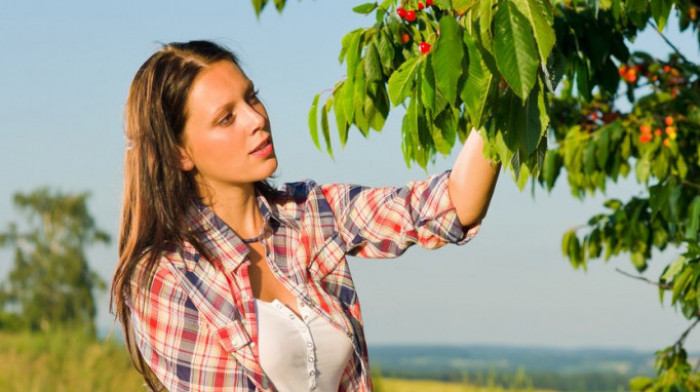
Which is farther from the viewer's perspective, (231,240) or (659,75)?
(659,75)

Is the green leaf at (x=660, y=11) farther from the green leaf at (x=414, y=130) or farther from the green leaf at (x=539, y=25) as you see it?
the green leaf at (x=539, y=25)

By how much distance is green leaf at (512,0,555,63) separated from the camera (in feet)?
3.86

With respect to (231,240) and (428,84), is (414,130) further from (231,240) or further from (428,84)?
(231,240)

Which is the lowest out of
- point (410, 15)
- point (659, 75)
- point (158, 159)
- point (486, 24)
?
point (158, 159)

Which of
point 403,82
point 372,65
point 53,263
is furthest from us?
point 53,263

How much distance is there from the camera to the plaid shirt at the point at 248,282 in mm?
1809

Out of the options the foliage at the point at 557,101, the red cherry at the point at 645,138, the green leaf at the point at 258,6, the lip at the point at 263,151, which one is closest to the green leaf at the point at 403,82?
the foliage at the point at 557,101

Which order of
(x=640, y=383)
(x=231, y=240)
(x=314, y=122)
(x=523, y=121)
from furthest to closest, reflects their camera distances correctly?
(x=640, y=383)
(x=314, y=122)
(x=231, y=240)
(x=523, y=121)

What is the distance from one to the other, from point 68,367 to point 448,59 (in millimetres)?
7001

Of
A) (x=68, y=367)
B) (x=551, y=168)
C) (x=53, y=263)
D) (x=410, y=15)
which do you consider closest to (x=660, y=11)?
(x=410, y=15)

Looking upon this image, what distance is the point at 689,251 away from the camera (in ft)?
9.14

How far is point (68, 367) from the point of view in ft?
24.9

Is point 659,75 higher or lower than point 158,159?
higher

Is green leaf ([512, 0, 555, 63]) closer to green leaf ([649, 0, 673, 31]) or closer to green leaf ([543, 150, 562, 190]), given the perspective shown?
green leaf ([649, 0, 673, 31])
